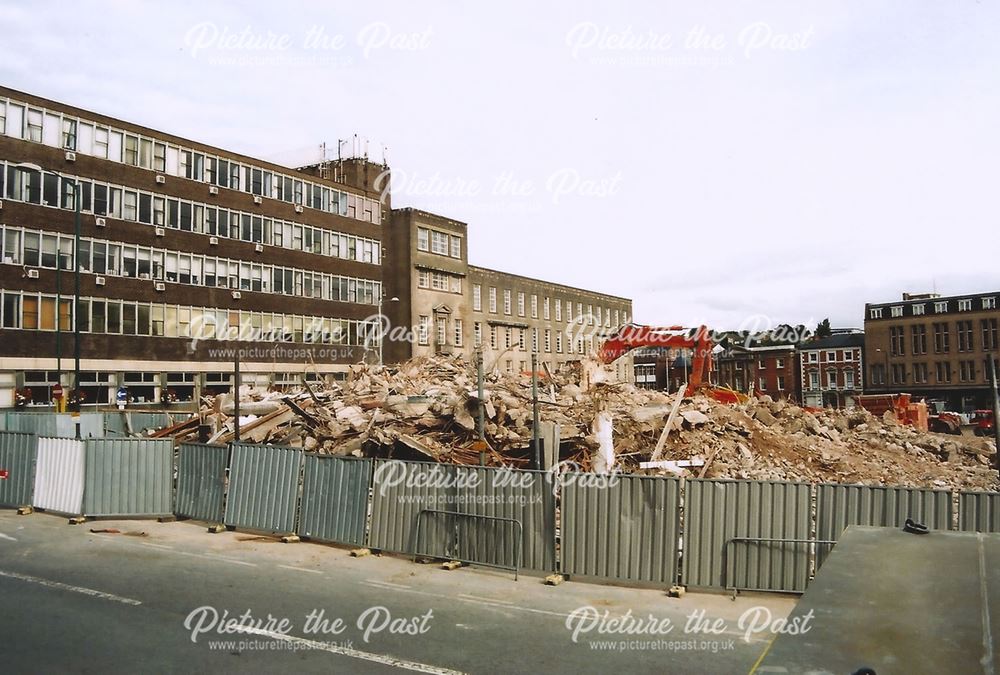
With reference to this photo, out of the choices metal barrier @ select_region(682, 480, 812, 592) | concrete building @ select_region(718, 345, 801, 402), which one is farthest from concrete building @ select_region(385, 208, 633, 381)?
metal barrier @ select_region(682, 480, 812, 592)

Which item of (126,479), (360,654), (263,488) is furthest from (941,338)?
(360,654)

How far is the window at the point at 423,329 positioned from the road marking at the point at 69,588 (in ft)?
167

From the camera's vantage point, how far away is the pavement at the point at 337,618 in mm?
8648

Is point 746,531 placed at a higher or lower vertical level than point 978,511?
lower

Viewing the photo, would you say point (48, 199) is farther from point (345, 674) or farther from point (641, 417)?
point (345, 674)

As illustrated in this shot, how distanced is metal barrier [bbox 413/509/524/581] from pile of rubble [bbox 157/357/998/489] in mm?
3616

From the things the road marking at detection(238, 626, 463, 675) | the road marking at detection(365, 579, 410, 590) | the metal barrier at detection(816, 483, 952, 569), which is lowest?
the road marking at detection(365, 579, 410, 590)

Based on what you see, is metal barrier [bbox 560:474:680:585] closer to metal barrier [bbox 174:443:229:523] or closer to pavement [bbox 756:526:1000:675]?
pavement [bbox 756:526:1000:675]

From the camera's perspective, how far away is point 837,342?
99062 mm

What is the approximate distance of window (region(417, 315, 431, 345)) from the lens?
63406 mm

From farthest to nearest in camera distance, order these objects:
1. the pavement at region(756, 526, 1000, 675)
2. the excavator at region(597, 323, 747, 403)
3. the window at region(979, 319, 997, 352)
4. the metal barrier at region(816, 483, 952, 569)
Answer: the window at region(979, 319, 997, 352) → the excavator at region(597, 323, 747, 403) → the metal barrier at region(816, 483, 952, 569) → the pavement at region(756, 526, 1000, 675)

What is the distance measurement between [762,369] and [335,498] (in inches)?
3503

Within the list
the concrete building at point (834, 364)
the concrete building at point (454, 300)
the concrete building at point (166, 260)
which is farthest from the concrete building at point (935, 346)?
the concrete building at point (166, 260)

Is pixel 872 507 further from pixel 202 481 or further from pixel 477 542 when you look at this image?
pixel 202 481
